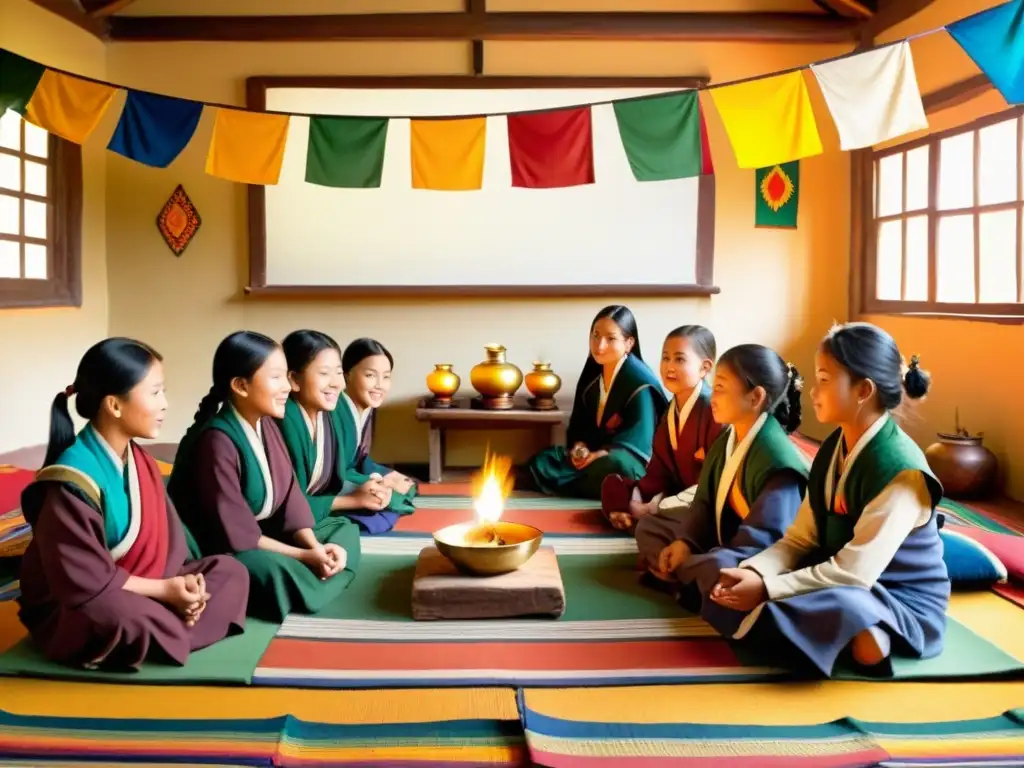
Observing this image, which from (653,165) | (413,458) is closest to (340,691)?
(653,165)

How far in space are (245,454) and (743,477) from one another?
1.61m

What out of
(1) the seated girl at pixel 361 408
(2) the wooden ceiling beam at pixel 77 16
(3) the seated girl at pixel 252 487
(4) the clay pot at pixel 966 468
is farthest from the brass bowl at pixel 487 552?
(2) the wooden ceiling beam at pixel 77 16

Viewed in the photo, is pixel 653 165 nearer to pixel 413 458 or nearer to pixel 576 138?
pixel 576 138

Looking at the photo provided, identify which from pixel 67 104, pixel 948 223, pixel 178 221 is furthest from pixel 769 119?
pixel 178 221

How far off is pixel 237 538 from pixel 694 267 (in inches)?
150

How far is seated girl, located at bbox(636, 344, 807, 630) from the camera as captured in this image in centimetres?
268

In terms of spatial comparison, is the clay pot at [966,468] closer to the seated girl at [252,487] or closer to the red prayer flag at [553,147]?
the red prayer flag at [553,147]

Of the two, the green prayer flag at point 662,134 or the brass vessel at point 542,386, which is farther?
the brass vessel at point 542,386

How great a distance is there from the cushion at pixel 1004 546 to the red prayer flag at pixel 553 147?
2394 millimetres

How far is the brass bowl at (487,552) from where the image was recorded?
263 cm

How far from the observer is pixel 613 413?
14.9ft

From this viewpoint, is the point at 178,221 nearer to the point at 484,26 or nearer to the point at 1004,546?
the point at 484,26

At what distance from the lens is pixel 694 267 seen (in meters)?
5.66

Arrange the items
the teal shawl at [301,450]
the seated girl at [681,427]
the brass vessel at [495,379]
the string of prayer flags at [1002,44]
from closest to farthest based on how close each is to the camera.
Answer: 1. the string of prayer flags at [1002,44]
2. the teal shawl at [301,450]
3. the seated girl at [681,427]
4. the brass vessel at [495,379]
